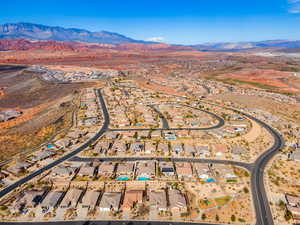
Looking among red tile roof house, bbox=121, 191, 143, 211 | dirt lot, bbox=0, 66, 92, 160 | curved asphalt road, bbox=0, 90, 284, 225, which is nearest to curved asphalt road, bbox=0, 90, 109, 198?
curved asphalt road, bbox=0, 90, 284, 225

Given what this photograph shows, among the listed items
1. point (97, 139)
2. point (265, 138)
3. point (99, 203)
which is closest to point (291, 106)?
point (265, 138)

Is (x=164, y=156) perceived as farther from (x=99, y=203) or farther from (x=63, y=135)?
(x=63, y=135)

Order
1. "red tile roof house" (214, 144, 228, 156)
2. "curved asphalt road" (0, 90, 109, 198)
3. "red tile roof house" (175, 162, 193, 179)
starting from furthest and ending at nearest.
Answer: "red tile roof house" (214, 144, 228, 156)
"red tile roof house" (175, 162, 193, 179)
"curved asphalt road" (0, 90, 109, 198)

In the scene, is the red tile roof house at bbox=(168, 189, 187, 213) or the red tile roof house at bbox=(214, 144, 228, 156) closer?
the red tile roof house at bbox=(168, 189, 187, 213)

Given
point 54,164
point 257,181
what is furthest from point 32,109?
point 257,181

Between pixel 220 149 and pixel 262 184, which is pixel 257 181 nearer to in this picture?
pixel 262 184

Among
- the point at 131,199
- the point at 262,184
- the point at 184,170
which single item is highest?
the point at 184,170

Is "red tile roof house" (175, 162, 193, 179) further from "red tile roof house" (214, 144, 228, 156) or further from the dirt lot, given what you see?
the dirt lot

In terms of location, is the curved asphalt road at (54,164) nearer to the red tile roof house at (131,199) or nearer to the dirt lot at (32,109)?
the dirt lot at (32,109)

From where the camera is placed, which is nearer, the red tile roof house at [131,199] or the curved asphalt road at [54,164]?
the red tile roof house at [131,199]

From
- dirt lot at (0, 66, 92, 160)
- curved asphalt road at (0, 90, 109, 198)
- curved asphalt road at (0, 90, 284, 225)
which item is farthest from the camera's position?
dirt lot at (0, 66, 92, 160)

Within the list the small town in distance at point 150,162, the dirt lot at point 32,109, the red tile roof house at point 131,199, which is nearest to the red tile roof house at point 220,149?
the small town in distance at point 150,162
